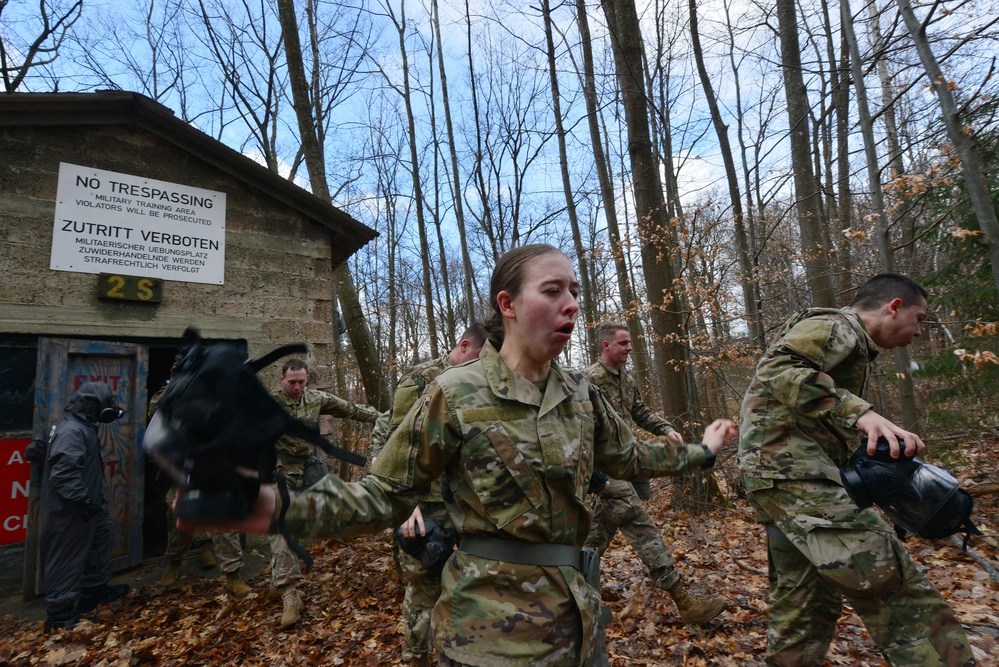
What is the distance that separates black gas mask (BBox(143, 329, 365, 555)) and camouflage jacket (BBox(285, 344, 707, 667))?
0.25 meters

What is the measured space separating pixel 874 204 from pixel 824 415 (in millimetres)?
3788

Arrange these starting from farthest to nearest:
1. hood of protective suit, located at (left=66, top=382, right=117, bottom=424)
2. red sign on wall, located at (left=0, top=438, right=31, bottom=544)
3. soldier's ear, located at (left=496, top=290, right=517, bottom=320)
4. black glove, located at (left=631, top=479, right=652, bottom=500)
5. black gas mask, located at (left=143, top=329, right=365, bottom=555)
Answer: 1. red sign on wall, located at (left=0, top=438, right=31, bottom=544)
2. hood of protective suit, located at (left=66, top=382, right=117, bottom=424)
3. black glove, located at (left=631, top=479, right=652, bottom=500)
4. soldier's ear, located at (left=496, top=290, right=517, bottom=320)
5. black gas mask, located at (left=143, top=329, right=365, bottom=555)

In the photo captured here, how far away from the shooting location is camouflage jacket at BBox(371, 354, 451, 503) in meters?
4.16

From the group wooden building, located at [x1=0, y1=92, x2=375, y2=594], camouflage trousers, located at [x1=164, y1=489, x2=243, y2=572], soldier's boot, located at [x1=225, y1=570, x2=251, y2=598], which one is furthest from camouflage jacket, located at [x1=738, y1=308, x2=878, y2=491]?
wooden building, located at [x1=0, y1=92, x2=375, y2=594]

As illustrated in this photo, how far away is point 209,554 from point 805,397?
6.98m

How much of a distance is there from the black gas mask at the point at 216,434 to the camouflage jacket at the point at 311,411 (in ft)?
15.2

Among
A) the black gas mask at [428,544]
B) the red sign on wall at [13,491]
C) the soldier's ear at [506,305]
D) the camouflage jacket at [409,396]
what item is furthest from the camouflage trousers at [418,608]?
the red sign on wall at [13,491]

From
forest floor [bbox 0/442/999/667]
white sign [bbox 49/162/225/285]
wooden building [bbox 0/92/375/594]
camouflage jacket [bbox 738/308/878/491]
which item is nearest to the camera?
camouflage jacket [bbox 738/308/878/491]

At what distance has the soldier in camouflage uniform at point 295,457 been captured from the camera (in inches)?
216

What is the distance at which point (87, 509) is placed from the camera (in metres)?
5.60

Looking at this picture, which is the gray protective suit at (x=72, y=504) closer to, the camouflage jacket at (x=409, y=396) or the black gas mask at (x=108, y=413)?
the black gas mask at (x=108, y=413)

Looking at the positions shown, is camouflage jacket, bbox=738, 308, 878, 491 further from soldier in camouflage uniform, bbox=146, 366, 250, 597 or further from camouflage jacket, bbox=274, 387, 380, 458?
soldier in camouflage uniform, bbox=146, 366, 250, 597

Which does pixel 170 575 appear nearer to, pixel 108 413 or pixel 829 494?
pixel 108 413

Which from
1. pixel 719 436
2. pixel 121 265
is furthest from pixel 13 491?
pixel 719 436
